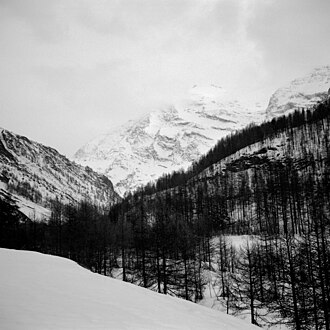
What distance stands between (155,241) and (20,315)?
2336cm

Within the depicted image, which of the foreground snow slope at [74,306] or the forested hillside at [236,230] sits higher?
the forested hillside at [236,230]

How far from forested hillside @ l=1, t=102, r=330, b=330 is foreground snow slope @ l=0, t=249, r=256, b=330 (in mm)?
13258

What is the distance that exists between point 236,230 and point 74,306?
61.8 m

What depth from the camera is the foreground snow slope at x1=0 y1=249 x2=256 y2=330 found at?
6.11 m

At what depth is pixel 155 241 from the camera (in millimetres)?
28656

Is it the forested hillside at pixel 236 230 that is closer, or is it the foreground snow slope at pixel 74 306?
the foreground snow slope at pixel 74 306

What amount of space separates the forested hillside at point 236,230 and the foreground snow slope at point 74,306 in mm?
13258

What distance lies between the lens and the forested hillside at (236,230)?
25.9 meters

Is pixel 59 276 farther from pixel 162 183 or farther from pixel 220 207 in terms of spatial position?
pixel 162 183

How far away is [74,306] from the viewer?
25.6 ft

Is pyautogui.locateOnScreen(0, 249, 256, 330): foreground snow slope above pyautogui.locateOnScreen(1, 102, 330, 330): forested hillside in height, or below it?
below

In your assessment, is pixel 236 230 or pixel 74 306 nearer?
pixel 74 306

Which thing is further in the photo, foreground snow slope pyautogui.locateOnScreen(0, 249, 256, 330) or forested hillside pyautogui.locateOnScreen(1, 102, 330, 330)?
forested hillside pyautogui.locateOnScreen(1, 102, 330, 330)

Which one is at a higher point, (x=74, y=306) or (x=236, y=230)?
(x=236, y=230)
